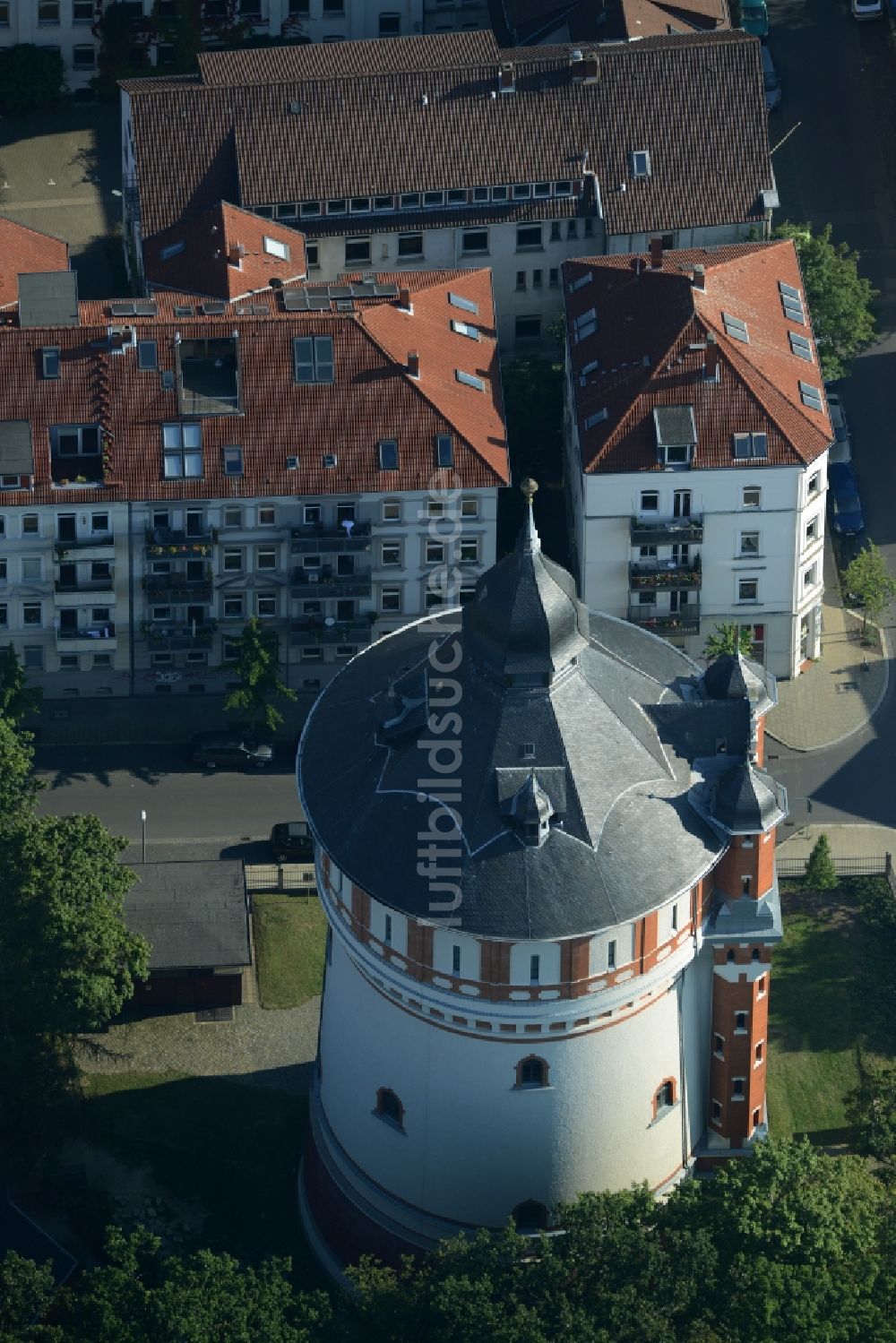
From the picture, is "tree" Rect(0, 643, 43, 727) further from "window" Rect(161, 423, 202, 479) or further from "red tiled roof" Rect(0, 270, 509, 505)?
"window" Rect(161, 423, 202, 479)

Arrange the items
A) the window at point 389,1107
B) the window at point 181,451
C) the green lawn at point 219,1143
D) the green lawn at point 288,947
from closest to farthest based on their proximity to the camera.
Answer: the window at point 389,1107
the green lawn at point 219,1143
the green lawn at point 288,947
the window at point 181,451

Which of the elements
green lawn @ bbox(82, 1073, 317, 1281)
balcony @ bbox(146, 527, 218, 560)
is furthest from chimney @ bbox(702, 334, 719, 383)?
green lawn @ bbox(82, 1073, 317, 1281)

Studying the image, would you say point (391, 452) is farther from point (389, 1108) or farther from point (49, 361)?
point (389, 1108)

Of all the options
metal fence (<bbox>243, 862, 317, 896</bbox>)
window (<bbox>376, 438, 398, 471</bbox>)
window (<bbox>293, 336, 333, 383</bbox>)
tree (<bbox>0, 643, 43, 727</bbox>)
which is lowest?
metal fence (<bbox>243, 862, 317, 896</bbox>)

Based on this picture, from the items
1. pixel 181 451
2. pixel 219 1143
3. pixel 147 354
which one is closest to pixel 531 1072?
pixel 219 1143

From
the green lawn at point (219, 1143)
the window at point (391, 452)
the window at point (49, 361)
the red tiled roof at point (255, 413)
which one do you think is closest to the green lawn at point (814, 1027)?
the green lawn at point (219, 1143)

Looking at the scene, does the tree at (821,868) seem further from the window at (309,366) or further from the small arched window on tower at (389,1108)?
the window at (309,366)

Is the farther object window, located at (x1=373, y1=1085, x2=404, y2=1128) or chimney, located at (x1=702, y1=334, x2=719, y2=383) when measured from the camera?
chimney, located at (x1=702, y1=334, x2=719, y2=383)
